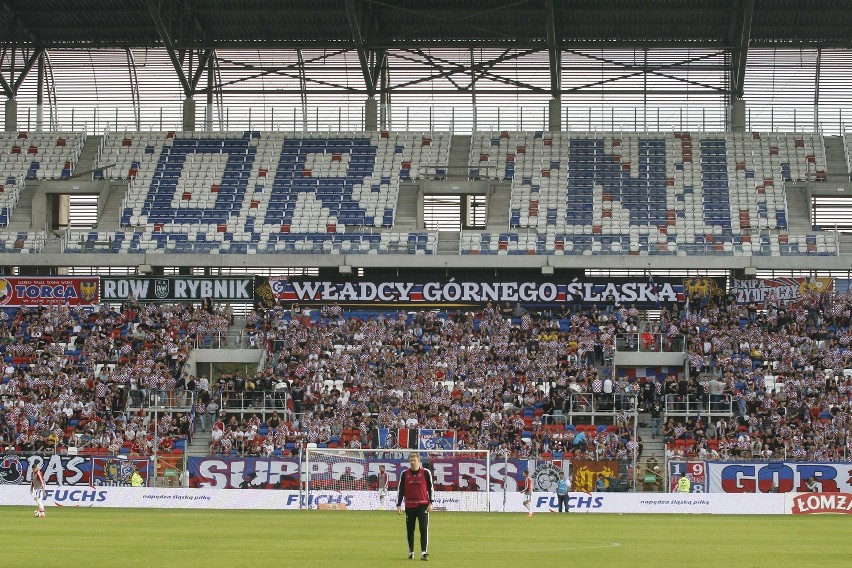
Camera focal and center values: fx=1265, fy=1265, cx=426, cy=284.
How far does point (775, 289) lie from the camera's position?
198 feet

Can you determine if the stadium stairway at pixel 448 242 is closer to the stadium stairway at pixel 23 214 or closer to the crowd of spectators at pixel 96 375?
the crowd of spectators at pixel 96 375

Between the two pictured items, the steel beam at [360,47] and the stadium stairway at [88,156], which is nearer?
the steel beam at [360,47]

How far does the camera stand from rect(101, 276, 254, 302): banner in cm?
6091

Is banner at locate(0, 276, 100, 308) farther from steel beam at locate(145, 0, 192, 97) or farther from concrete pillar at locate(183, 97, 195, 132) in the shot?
concrete pillar at locate(183, 97, 195, 132)

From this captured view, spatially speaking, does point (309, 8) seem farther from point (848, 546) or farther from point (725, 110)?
point (848, 546)

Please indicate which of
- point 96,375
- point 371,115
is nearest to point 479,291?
point 371,115

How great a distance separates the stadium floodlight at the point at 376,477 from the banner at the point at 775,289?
772 inches

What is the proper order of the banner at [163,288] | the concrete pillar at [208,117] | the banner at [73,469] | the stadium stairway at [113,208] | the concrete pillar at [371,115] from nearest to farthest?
the banner at [73,469] → the banner at [163,288] → the stadium stairway at [113,208] → the concrete pillar at [371,115] → the concrete pillar at [208,117]

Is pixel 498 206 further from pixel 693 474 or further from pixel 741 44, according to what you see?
pixel 693 474

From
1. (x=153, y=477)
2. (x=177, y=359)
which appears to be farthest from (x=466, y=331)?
(x=153, y=477)

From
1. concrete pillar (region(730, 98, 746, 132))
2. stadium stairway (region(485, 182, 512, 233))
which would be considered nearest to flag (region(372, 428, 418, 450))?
stadium stairway (region(485, 182, 512, 233))

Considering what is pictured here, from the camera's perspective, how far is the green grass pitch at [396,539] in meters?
22.4

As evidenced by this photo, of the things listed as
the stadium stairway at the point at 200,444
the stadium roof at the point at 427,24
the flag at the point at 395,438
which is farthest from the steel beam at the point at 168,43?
the flag at the point at 395,438

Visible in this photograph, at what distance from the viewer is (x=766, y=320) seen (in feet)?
190
